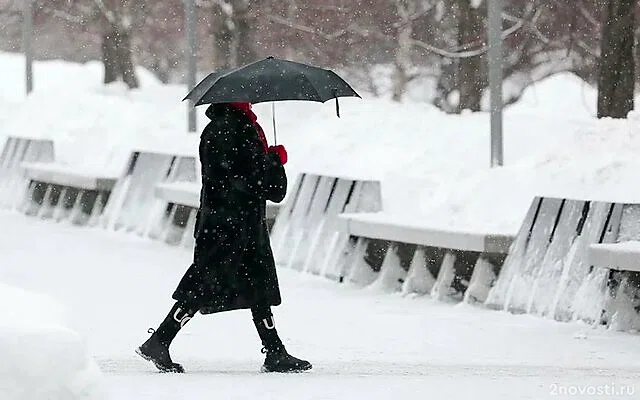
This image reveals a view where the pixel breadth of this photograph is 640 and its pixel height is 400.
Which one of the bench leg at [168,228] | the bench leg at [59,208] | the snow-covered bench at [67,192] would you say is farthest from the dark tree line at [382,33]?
the bench leg at [59,208]

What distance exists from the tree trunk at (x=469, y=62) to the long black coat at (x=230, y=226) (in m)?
19.3

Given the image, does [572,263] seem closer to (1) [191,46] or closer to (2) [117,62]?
(1) [191,46]

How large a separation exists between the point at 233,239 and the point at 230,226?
0.07 meters

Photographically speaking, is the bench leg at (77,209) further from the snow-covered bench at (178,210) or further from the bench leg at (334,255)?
the bench leg at (334,255)

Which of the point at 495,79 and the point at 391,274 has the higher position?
the point at 495,79

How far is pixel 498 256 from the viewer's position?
48.4ft

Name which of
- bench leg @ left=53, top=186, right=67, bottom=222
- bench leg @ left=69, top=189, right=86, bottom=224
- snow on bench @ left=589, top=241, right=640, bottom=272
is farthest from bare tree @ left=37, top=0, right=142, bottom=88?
snow on bench @ left=589, top=241, right=640, bottom=272

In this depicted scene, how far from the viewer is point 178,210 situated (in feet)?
69.7

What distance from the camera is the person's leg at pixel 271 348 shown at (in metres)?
10.8

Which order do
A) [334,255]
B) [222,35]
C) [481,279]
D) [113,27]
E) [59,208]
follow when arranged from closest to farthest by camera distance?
[481,279]
[334,255]
[59,208]
[222,35]
[113,27]

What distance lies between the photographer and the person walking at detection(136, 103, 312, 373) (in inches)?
418

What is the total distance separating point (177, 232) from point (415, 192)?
13.0 ft

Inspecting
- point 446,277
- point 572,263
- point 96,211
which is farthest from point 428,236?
point 96,211

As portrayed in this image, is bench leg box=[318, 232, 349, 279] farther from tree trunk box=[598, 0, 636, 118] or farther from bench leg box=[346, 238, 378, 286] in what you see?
tree trunk box=[598, 0, 636, 118]
